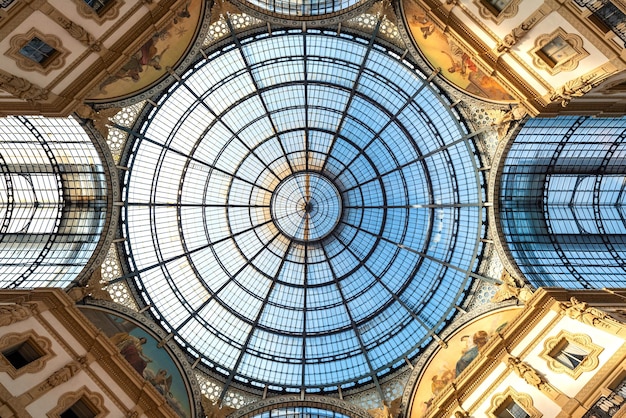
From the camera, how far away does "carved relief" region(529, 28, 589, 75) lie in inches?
604

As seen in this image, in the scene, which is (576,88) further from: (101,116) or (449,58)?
(101,116)

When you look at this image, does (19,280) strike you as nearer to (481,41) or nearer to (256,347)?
(256,347)

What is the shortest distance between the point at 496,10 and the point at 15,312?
22.3 meters

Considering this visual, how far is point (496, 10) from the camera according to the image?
1652 cm

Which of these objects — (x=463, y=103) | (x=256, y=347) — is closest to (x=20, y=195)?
(x=256, y=347)

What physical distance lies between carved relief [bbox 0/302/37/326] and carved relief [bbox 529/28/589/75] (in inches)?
892

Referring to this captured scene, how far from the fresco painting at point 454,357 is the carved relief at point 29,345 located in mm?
17439

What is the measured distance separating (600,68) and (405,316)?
1597 cm

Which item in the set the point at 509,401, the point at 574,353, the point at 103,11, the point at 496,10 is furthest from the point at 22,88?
the point at 574,353

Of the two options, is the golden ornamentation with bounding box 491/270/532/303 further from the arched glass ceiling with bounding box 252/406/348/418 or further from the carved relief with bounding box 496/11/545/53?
the carved relief with bounding box 496/11/545/53

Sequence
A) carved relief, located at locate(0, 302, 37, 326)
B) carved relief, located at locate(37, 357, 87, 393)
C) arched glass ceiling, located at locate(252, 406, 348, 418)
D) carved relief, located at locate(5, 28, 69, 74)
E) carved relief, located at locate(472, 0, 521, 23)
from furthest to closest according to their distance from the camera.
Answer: arched glass ceiling, located at locate(252, 406, 348, 418) → carved relief, located at locate(37, 357, 87, 393) → carved relief, located at locate(0, 302, 37, 326) → carved relief, located at locate(472, 0, 521, 23) → carved relief, located at locate(5, 28, 69, 74)

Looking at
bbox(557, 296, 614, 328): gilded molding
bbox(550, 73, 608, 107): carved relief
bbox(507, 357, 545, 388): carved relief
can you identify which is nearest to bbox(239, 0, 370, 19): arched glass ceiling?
bbox(550, 73, 608, 107): carved relief

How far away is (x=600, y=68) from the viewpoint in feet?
50.0

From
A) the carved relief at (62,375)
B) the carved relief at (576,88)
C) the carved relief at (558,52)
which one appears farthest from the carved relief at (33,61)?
the carved relief at (576,88)
